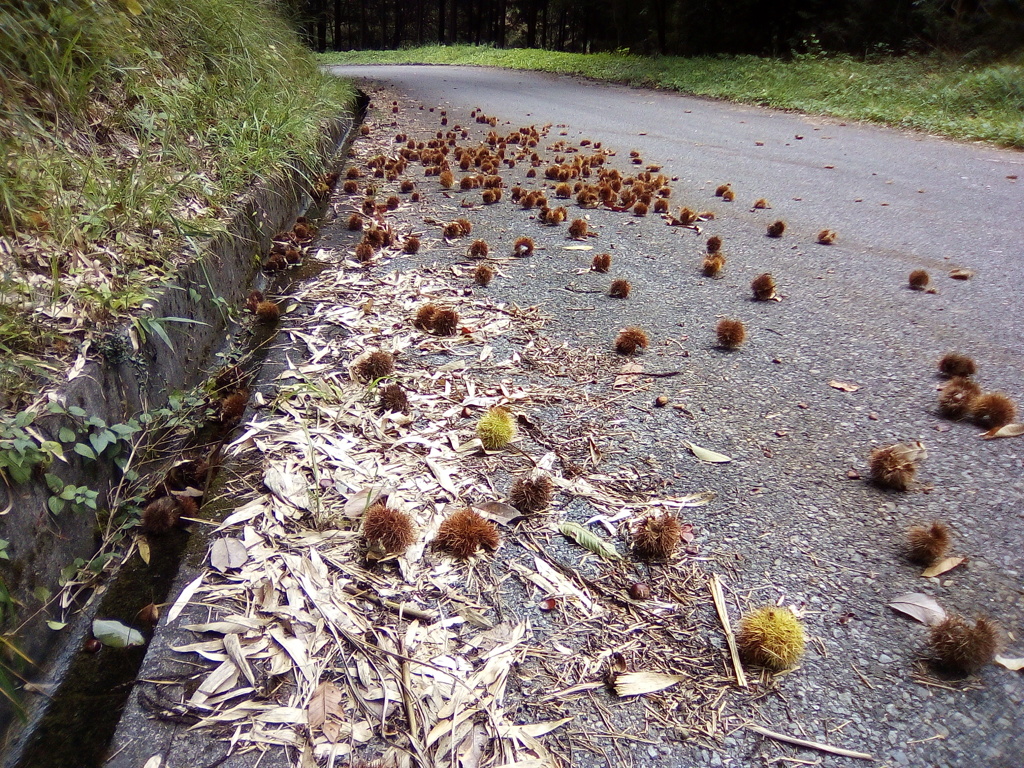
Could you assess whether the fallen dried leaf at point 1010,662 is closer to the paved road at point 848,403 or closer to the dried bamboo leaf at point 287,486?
the paved road at point 848,403

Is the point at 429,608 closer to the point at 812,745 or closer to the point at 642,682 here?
the point at 642,682

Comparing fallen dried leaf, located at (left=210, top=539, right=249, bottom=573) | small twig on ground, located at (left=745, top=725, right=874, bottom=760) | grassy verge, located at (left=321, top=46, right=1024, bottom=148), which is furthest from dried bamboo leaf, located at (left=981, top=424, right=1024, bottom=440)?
grassy verge, located at (left=321, top=46, right=1024, bottom=148)

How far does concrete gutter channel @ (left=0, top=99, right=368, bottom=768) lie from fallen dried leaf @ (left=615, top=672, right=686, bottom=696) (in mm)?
879

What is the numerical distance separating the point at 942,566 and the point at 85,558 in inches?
94.9

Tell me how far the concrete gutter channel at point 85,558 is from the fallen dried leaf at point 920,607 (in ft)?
5.44

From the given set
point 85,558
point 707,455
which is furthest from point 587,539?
point 85,558

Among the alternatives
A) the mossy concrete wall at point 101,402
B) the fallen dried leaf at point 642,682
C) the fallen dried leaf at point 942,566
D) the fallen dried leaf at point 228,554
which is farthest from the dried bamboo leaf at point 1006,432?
the mossy concrete wall at point 101,402

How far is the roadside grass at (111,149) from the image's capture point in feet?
6.72

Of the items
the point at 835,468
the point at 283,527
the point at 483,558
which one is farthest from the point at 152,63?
the point at 835,468

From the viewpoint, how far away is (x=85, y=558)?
5.64ft

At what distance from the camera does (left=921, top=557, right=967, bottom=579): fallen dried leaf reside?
5.31ft

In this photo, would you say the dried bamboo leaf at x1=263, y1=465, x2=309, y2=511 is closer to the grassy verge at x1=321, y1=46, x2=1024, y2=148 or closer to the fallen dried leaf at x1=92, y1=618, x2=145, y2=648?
the fallen dried leaf at x1=92, y1=618, x2=145, y2=648

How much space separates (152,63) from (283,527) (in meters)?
3.57

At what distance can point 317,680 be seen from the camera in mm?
1353
